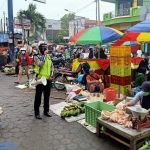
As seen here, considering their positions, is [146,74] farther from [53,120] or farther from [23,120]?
[23,120]

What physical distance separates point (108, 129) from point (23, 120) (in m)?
2.20

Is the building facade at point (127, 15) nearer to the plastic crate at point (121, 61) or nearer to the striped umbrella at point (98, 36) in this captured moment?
the striped umbrella at point (98, 36)

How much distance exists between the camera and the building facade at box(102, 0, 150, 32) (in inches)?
787

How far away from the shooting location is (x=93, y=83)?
7258mm

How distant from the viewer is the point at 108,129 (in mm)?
4164

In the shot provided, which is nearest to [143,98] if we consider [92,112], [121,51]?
[92,112]

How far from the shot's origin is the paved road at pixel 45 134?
3.93 meters

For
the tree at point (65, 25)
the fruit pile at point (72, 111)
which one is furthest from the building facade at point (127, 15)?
the tree at point (65, 25)

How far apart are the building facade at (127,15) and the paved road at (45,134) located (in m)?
16.3

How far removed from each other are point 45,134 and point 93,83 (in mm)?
3244

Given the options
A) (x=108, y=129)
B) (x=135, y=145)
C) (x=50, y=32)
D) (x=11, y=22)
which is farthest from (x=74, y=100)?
(x=50, y=32)

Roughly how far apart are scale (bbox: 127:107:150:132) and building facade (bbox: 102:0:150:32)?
661 inches

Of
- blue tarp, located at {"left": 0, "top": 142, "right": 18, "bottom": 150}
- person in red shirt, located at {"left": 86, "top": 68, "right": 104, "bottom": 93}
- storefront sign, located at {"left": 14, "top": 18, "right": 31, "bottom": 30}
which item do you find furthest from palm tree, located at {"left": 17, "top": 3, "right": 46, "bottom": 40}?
blue tarp, located at {"left": 0, "top": 142, "right": 18, "bottom": 150}

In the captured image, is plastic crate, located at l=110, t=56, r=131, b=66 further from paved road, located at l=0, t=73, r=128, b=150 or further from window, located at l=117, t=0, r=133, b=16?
window, located at l=117, t=0, r=133, b=16
